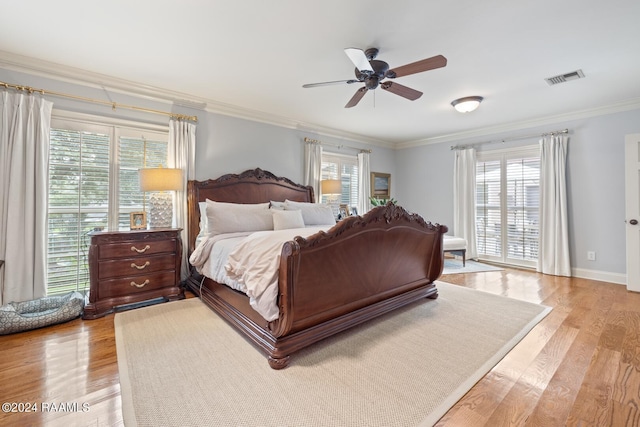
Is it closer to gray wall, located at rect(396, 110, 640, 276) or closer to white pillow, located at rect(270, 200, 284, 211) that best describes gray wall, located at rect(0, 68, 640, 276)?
gray wall, located at rect(396, 110, 640, 276)

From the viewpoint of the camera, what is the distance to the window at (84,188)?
3057 mm

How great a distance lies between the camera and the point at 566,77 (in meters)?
3.20

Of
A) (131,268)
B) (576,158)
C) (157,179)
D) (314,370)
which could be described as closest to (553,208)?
(576,158)

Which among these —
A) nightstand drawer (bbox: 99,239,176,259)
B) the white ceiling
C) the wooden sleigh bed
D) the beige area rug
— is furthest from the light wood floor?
the white ceiling

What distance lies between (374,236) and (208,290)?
1.96 meters

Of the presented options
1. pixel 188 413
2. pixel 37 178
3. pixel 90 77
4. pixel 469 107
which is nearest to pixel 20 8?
pixel 90 77

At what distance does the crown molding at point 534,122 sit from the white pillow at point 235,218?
4303 mm

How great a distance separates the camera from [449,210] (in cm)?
607

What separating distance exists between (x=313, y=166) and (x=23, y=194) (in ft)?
12.3

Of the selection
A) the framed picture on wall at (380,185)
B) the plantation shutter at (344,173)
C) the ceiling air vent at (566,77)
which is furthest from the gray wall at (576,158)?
the framed picture on wall at (380,185)

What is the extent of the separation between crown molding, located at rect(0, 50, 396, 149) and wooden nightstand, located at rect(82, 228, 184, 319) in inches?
69.2

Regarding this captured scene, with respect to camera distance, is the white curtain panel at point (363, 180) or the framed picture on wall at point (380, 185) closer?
the white curtain panel at point (363, 180)

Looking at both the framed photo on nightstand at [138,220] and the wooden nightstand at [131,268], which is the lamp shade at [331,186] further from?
the framed photo on nightstand at [138,220]

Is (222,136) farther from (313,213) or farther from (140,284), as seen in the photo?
(140,284)
